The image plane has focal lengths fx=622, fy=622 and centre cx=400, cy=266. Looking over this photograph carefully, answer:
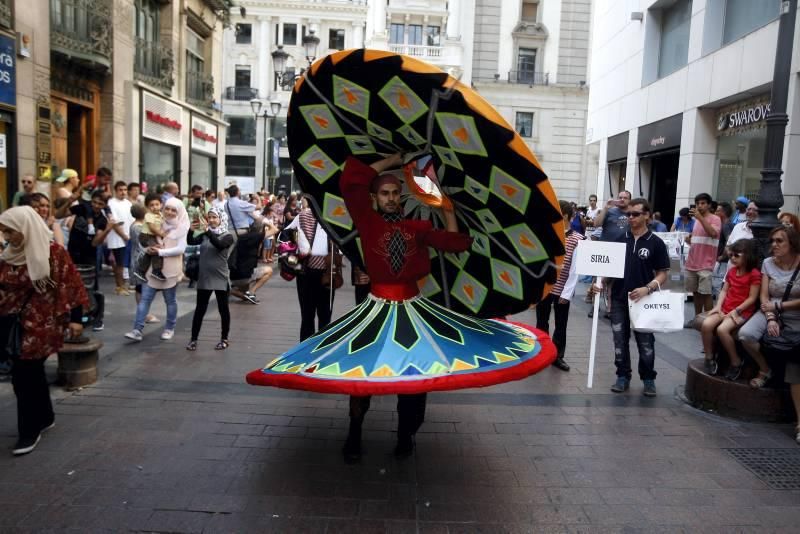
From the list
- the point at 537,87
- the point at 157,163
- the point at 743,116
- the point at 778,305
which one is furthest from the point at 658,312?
the point at 537,87

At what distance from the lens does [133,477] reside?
4051mm

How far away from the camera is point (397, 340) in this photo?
3805mm

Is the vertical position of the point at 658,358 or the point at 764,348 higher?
the point at 764,348

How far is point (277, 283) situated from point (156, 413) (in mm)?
8876

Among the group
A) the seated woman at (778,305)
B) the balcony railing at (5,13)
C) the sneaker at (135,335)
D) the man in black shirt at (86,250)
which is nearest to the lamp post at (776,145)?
the seated woman at (778,305)

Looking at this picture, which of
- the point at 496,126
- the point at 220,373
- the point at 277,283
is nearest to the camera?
the point at 496,126

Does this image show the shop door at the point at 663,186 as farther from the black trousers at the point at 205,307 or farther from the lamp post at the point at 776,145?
the black trousers at the point at 205,307

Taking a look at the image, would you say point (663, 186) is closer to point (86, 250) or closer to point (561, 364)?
point (561, 364)

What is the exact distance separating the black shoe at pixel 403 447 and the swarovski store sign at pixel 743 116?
33.4 feet

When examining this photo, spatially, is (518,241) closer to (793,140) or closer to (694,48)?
(793,140)

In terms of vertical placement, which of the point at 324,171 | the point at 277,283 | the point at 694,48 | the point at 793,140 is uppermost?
the point at 694,48

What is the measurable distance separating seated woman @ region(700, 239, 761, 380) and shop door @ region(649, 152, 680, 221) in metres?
12.7

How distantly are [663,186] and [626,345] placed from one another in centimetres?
1341

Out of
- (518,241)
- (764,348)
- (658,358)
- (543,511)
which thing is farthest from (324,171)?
(658,358)
